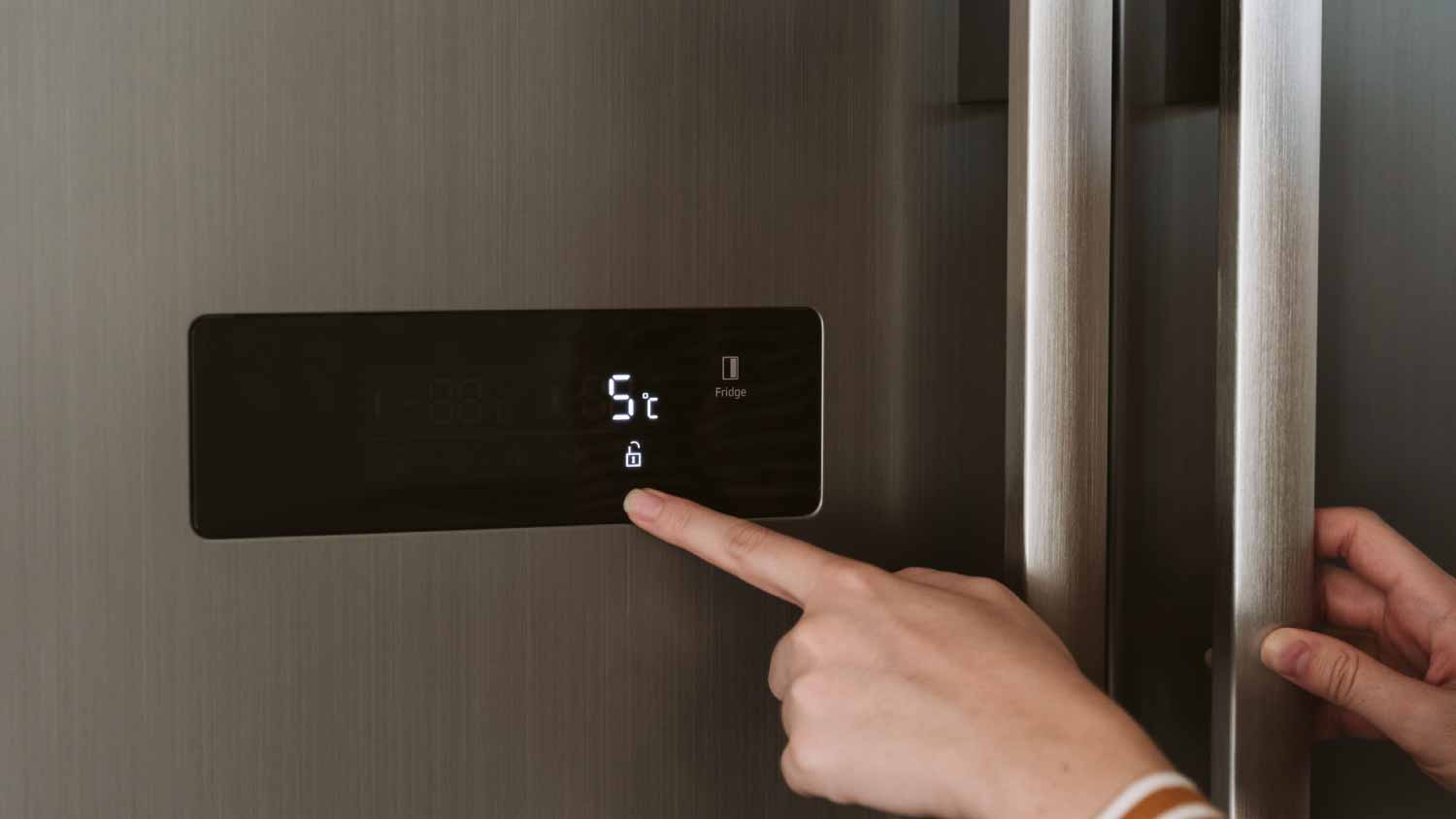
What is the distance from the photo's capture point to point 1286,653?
624 mm

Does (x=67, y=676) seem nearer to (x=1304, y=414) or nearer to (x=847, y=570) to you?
(x=847, y=570)

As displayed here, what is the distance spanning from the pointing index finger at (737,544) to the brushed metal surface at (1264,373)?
8.2 inches

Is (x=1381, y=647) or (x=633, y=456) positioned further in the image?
(x=1381, y=647)

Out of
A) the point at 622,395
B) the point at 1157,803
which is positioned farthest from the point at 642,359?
the point at 1157,803

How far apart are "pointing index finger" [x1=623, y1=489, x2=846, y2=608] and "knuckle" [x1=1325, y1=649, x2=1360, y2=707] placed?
25cm

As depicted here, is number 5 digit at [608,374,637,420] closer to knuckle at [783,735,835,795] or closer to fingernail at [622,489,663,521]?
fingernail at [622,489,663,521]

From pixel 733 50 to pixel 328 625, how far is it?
0.33 m

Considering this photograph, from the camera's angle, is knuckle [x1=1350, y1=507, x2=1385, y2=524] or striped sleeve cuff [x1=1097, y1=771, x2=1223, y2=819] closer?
striped sleeve cuff [x1=1097, y1=771, x2=1223, y2=819]

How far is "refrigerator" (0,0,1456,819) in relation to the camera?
1.77 feet

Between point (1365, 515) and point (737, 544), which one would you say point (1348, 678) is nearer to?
point (1365, 515)

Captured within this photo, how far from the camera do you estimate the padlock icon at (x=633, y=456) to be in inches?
24.1

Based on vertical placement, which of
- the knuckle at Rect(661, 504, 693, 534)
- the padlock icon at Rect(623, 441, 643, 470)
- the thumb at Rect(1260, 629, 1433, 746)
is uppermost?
the padlock icon at Rect(623, 441, 643, 470)

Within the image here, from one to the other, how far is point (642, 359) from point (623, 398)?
0.02m

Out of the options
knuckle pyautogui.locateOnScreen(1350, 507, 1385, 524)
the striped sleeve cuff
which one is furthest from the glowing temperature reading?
knuckle pyautogui.locateOnScreen(1350, 507, 1385, 524)
